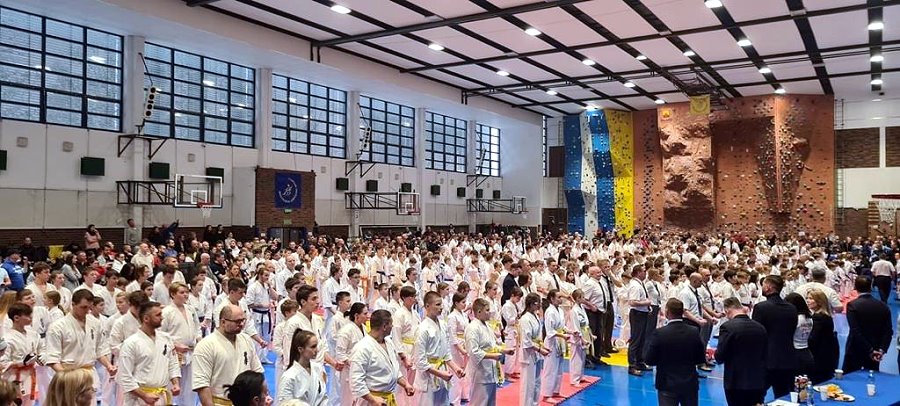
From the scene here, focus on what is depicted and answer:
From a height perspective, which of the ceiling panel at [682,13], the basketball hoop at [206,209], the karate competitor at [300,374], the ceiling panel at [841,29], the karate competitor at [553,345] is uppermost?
the ceiling panel at [682,13]

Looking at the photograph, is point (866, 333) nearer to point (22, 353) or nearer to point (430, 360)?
point (430, 360)

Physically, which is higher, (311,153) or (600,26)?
(600,26)

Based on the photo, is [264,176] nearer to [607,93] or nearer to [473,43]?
[473,43]

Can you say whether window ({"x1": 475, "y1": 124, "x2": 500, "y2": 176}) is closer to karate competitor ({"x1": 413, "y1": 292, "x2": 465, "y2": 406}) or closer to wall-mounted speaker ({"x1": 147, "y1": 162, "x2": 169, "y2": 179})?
wall-mounted speaker ({"x1": 147, "y1": 162, "x2": 169, "y2": 179})

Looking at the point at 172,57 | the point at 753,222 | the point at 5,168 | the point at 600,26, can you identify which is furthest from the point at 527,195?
the point at 5,168

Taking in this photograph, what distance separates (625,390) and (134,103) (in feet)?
53.4

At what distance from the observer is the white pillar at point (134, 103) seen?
736 inches

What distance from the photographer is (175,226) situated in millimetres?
19000

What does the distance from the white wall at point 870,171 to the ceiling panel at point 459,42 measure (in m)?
18.8

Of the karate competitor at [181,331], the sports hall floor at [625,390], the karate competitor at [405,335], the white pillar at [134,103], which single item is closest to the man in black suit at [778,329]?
the sports hall floor at [625,390]

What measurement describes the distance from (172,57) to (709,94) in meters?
20.3

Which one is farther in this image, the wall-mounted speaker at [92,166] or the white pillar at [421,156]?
the white pillar at [421,156]

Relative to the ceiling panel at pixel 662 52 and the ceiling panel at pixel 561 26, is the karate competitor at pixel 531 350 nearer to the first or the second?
the ceiling panel at pixel 561 26

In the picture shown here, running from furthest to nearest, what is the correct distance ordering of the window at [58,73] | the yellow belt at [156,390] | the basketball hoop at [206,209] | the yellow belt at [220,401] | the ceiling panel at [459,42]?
the ceiling panel at [459,42] → the basketball hoop at [206,209] → the window at [58,73] → the yellow belt at [156,390] → the yellow belt at [220,401]
